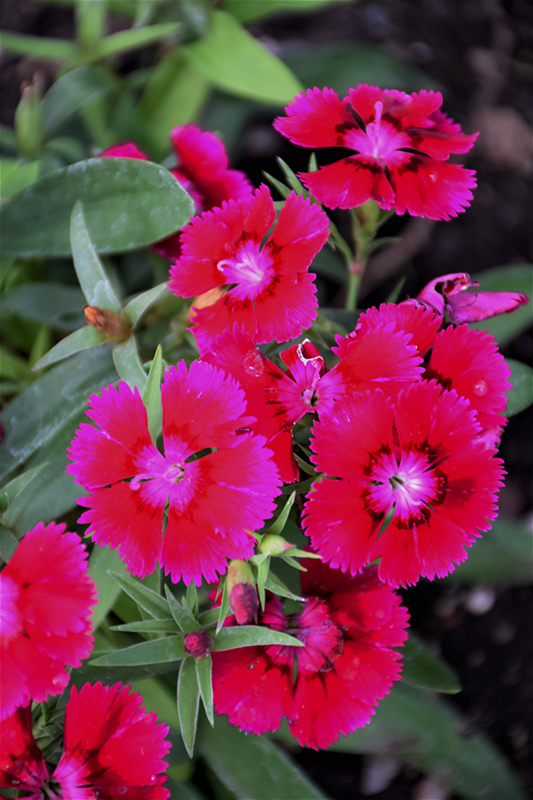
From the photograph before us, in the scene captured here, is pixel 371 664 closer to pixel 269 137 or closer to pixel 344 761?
pixel 344 761

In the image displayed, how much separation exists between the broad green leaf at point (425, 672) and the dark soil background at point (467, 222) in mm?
478

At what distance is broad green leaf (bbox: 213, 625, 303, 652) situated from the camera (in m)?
0.73

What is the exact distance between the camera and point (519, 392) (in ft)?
3.34

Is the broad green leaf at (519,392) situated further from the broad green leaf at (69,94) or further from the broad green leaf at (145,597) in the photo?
the broad green leaf at (69,94)

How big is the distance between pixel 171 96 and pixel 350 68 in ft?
1.44

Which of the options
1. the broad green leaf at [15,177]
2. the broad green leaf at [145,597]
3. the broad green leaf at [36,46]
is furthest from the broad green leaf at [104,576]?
the broad green leaf at [36,46]

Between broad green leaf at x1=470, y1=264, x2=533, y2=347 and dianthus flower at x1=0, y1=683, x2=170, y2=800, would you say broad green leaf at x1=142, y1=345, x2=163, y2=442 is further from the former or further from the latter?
broad green leaf at x1=470, y1=264, x2=533, y2=347

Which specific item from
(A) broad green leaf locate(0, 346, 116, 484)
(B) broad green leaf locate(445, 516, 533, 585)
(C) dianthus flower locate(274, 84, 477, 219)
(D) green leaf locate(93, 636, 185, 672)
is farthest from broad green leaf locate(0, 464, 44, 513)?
(B) broad green leaf locate(445, 516, 533, 585)

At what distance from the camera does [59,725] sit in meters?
0.87

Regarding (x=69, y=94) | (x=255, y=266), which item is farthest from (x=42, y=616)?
(x=69, y=94)

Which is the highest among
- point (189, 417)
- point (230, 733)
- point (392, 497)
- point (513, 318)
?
point (189, 417)

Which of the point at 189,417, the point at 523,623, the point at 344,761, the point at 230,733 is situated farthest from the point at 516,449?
the point at 189,417

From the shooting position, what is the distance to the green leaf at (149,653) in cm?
79

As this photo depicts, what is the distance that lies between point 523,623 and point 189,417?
1143 mm
